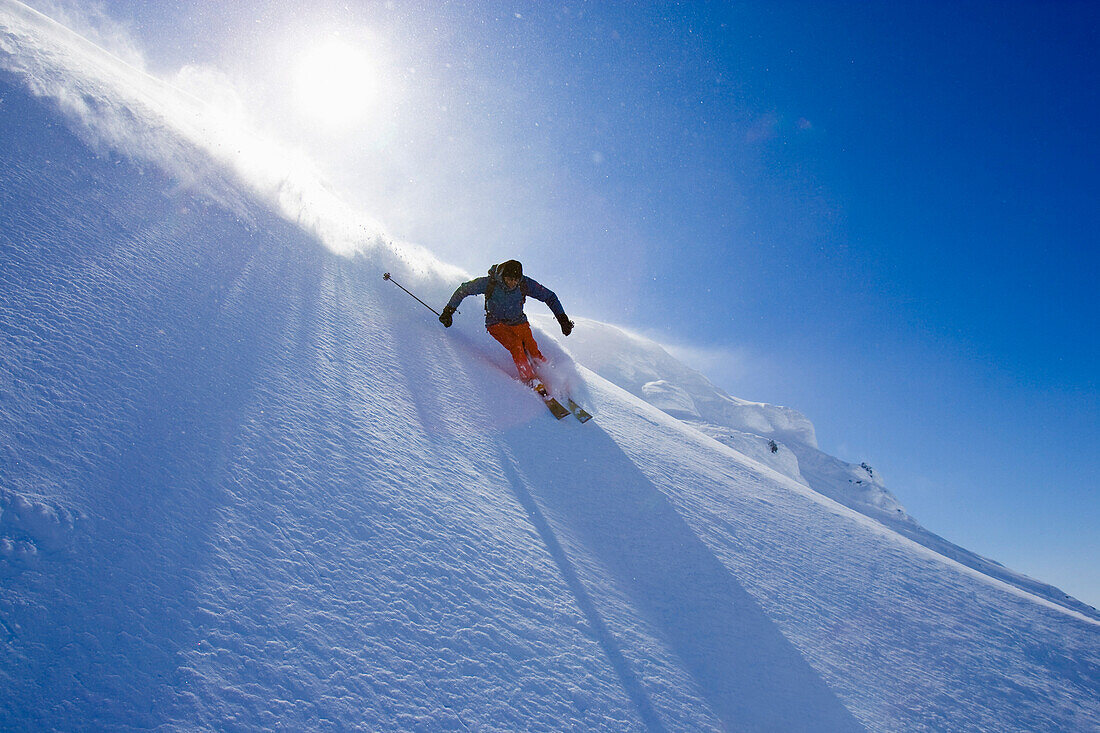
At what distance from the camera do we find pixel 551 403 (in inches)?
231

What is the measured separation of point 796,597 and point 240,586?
12.4 ft

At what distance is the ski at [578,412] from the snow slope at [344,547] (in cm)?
34

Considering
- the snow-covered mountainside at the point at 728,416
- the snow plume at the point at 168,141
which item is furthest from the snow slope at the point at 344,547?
the snow-covered mountainside at the point at 728,416

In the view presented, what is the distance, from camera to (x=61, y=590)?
1.62 metres

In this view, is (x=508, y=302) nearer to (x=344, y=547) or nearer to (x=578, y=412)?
(x=578, y=412)

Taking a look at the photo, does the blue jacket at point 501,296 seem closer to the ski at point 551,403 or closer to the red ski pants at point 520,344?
the red ski pants at point 520,344

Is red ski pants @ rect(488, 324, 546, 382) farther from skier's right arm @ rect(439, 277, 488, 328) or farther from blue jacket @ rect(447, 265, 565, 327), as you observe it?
skier's right arm @ rect(439, 277, 488, 328)

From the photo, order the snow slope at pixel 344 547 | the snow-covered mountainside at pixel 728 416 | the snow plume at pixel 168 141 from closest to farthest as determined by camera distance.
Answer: the snow slope at pixel 344 547
the snow plume at pixel 168 141
the snow-covered mountainside at pixel 728 416

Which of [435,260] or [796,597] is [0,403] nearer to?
[796,597]

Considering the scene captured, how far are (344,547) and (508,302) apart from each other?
4514 millimetres

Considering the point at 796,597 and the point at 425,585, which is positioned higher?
the point at 796,597

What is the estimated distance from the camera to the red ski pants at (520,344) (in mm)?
6297

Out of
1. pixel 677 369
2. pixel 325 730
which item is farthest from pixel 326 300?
pixel 677 369

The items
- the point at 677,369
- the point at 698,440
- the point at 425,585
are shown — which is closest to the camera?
the point at 425,585
